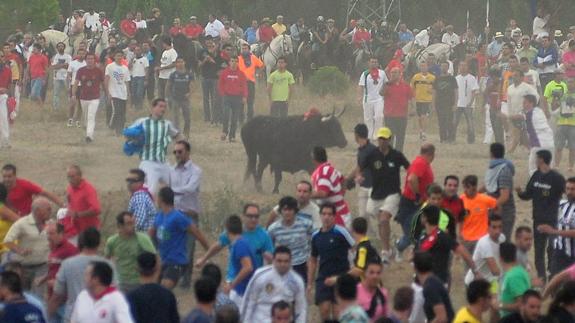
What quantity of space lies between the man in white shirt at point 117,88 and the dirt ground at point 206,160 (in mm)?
387

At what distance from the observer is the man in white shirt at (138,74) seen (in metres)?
32.6

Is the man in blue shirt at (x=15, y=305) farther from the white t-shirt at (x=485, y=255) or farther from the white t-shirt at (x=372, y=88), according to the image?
the white t-shirt at (x=372, y=88)

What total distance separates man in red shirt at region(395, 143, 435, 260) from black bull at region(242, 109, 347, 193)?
240 inches

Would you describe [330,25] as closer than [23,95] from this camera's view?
No

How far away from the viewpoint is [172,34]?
113 ft

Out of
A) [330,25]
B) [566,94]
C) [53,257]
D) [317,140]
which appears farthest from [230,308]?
[330,25]

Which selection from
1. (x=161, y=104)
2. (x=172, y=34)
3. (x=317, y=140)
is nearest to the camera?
(x=161, y=104)

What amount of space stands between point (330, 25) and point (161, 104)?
878 inches

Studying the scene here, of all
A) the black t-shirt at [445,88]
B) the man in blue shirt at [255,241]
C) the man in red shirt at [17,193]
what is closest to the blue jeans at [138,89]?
the black t-shirt at [445,88]

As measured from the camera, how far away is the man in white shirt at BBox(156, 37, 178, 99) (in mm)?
31375

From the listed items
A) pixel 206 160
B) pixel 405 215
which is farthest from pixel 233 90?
pixel 405 215

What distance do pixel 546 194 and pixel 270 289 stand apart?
15.9 ft

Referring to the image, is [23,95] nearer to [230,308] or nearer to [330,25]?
[330,25]

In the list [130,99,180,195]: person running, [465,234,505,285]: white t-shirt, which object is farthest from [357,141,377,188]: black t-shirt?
[465,234,505,285]: white t-shirt
